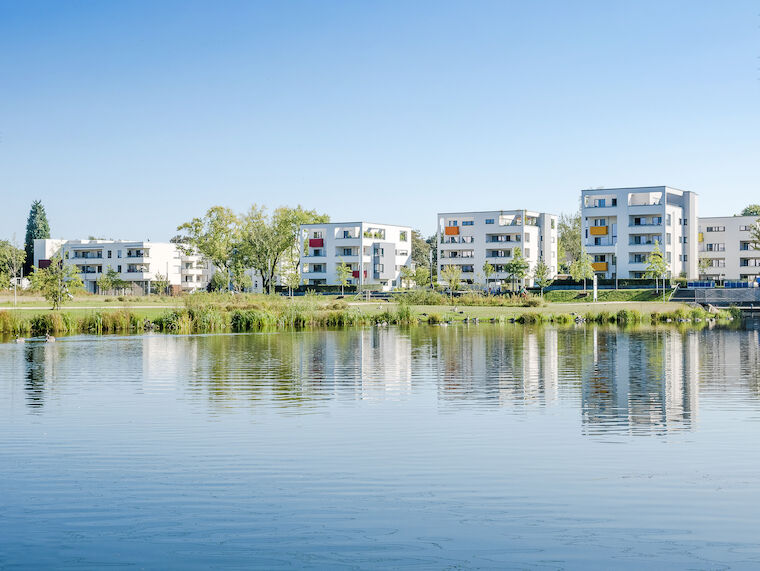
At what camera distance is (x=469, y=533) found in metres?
10.6

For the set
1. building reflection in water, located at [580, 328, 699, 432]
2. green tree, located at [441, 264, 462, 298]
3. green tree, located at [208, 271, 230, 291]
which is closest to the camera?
building reflection in water, located at [580, 328, 699, 432]

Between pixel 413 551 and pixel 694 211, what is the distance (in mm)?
118284

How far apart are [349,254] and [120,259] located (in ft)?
144

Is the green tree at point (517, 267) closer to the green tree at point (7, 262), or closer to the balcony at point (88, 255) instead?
the green tree at point (7, 262)

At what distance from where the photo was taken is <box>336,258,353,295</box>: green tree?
4688 inches

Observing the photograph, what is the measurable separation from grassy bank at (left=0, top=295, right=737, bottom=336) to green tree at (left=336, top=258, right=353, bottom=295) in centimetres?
4507

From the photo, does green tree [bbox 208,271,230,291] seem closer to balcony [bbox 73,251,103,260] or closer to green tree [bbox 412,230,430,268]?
balcony [bbox 73,251,103,260]

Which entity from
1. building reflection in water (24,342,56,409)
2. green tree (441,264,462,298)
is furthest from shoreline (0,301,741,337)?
green tree (441,264,462,298)

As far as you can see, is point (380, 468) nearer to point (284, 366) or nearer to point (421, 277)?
point (284, 366)

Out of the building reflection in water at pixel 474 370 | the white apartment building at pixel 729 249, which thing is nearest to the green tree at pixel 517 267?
the white apartment building at pixel 729 249

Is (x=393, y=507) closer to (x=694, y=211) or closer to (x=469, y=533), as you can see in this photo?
(x=469, y=533)

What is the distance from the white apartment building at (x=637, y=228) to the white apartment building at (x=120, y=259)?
67.5m

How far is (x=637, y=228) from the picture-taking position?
366ft

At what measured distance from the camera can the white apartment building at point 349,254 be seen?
423 ft
